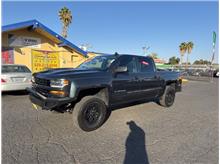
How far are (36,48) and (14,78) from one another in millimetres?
6273

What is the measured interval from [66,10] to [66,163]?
29.6 metres

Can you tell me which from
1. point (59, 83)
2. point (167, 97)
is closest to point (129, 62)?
point (59, 83)

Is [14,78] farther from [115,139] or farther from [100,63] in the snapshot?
[115,139]

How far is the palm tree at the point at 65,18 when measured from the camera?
29781 millimetres

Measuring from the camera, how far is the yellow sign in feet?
48.0

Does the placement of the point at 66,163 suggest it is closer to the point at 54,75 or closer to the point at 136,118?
the point at 54,75

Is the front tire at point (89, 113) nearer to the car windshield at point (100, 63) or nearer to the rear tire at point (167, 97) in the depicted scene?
the car windshield at point (100, 63)

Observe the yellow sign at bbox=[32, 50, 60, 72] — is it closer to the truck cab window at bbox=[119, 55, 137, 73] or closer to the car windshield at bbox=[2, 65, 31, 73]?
the car windshield at bbox=[2, 65, 31, 73]

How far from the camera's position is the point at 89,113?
16.5ft

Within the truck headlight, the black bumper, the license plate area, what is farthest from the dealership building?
the truck headlight

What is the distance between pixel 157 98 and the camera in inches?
294

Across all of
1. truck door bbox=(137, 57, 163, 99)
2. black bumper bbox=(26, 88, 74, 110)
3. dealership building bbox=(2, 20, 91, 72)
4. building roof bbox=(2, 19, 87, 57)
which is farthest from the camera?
dealership building bbox=(2, 20, 91, 72)

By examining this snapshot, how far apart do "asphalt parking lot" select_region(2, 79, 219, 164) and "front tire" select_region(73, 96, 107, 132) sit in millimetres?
197

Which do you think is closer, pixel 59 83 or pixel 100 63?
pixel 59 83
